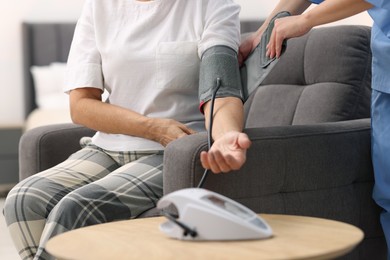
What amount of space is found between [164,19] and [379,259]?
3.09 ft

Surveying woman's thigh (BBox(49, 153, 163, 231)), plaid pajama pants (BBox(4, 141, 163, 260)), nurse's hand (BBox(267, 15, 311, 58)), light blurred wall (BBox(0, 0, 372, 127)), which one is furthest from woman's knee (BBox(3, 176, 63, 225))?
light blurred wall (BBox(0, 0, 372, 127))

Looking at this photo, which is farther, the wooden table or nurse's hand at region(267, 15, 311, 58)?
nurse's hand at region(267, 15, 311, 58)

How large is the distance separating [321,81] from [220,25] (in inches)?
→ 20.4

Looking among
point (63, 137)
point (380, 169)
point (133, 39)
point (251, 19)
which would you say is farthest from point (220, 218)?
point (251, 19)

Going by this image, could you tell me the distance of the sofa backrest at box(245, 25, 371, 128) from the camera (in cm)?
239

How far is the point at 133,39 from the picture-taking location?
2193 mm

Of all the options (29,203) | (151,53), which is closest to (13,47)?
(151,53)

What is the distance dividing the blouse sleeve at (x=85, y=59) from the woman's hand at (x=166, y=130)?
10.4 inches

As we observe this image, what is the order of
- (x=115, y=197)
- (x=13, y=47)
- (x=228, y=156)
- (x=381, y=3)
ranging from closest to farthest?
(x=228, y=156) < (x=381, y=3) < (x=115, y=197) < (x=13, y=47)

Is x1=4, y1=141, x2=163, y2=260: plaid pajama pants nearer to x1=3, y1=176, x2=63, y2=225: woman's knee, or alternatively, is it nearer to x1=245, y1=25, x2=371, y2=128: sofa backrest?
x1=3, y1=176, x2=63, y2=225: woman's knee

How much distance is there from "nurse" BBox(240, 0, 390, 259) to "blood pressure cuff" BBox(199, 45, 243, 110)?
0.37 feet

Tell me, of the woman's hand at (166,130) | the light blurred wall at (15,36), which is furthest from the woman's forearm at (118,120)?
the light blurred wall at (15,36)

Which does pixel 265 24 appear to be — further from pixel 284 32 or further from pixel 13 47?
pixel 13 47

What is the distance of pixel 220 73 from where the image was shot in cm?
198
